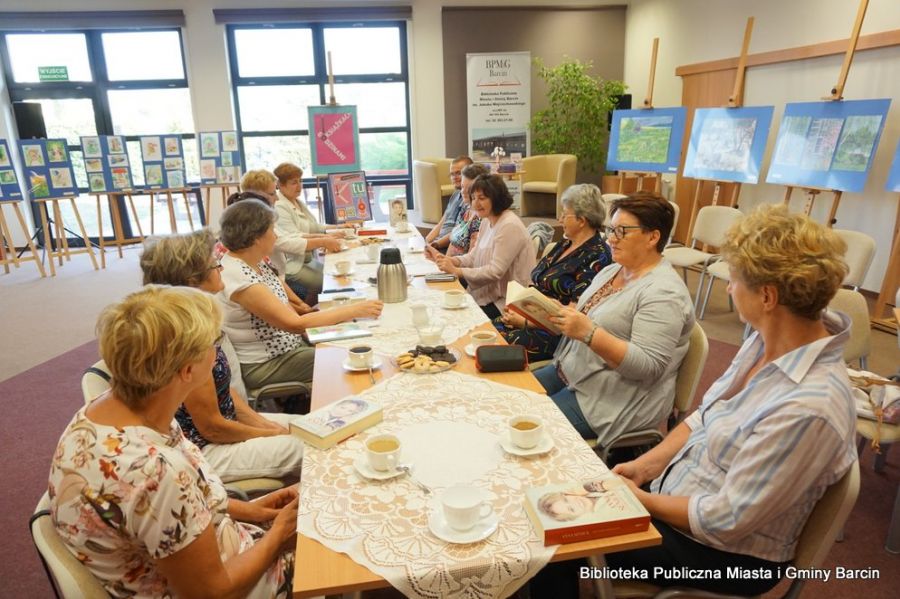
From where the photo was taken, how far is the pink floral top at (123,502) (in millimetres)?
975

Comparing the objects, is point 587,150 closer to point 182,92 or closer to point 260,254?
point 182,92

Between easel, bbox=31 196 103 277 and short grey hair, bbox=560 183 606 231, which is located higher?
short grey hair, bbox=560 183 606 231

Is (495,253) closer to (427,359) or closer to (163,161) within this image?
(427,359)

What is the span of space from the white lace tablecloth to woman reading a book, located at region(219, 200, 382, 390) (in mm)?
735

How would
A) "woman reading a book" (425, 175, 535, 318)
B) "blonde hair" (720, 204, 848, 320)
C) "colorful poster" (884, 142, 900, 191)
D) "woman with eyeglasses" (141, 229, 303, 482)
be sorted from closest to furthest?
"blonde hair" (720, 204, 848, 320) < "woman with eyeglasses" (141, 229, 303, 482) < "woman reading a book" (425, 175, 535, 318) < "colorful poster" (884, 142, 900, 191)

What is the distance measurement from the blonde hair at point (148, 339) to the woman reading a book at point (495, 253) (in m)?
2.23

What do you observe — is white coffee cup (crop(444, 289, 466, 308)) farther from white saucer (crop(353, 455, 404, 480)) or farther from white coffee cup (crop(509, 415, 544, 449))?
white saucer (crop(353, 455, 404, 480))

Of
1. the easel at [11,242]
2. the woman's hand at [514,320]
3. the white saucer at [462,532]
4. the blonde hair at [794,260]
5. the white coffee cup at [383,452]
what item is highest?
the blonde hair at [794,260]

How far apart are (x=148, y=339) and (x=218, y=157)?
7080 mm

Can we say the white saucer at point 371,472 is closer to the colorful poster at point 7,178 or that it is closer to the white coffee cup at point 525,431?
the white coffee cup at point 525,431

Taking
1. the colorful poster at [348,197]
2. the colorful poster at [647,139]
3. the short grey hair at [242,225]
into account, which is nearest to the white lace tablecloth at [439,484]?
the short grey hair at [242,225]

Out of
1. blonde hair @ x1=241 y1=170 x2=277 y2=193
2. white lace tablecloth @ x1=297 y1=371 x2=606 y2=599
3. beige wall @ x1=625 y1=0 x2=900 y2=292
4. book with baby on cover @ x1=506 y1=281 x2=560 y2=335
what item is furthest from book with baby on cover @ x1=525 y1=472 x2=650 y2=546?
beige wall @ x1=625 y1=0 x2=900 y2=292

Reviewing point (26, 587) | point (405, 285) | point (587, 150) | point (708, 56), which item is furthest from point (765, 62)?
Result: point (26, 587)

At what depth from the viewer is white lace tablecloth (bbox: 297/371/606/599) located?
1.02 meters
